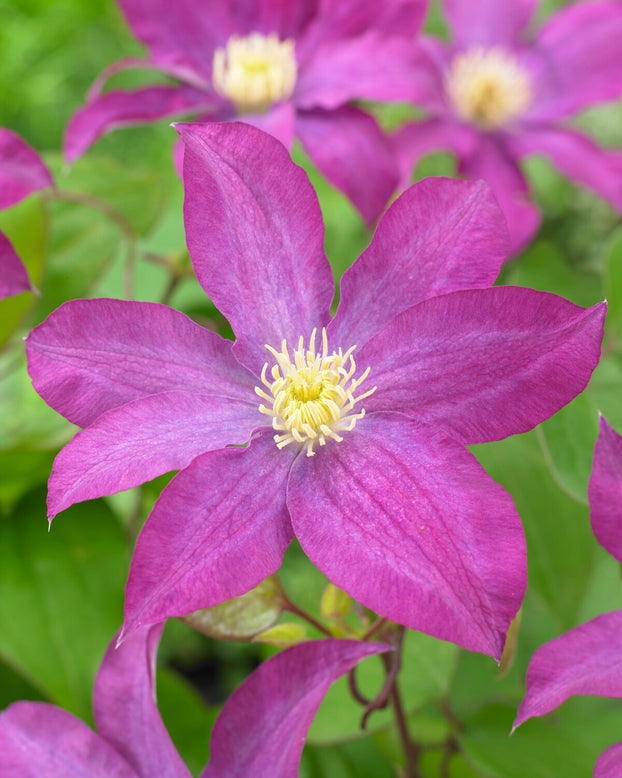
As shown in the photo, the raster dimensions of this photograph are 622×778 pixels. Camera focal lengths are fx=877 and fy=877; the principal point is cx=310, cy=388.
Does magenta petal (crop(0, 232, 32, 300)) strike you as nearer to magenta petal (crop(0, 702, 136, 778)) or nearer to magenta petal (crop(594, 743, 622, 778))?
magenta petal (crop(0, 702, 136, 778))

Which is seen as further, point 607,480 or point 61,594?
point 61,594

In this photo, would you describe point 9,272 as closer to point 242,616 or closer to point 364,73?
point 242,616

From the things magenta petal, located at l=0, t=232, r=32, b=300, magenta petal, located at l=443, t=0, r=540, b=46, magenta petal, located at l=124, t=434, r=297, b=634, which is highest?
magenta petal, located at l=0, t=232, r=32, b=300

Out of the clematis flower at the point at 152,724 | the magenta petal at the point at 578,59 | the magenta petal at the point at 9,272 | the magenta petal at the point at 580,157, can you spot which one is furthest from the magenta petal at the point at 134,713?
the magenta petal at the point at 578,59

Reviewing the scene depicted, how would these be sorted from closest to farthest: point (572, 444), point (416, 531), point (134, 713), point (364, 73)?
point (416, 531)
point (134, 713)
point (572, 444)
point (364, 73)

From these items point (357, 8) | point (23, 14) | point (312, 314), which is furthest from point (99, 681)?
point (23, 14)

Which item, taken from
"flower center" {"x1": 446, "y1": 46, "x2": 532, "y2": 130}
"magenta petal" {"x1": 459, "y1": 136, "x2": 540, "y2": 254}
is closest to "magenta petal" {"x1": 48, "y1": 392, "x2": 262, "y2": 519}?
"magenta petal" {"x1": 459, "y1": 136, "x2": 540, "y2": 254}

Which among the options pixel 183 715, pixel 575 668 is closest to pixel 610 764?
pixel 575 668

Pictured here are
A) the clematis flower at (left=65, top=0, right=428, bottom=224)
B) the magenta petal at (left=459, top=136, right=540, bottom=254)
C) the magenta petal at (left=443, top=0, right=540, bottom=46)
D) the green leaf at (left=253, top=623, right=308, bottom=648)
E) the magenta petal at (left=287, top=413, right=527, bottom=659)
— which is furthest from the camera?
the magenta petal at (left=443, top=0, right=540, bottom=46)
